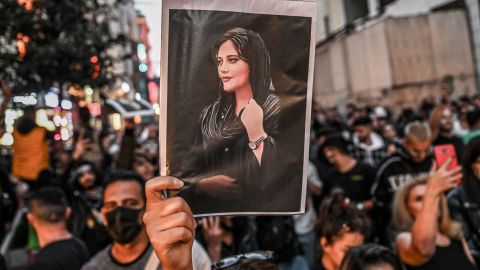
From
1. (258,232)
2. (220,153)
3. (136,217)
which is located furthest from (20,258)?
(220,153)

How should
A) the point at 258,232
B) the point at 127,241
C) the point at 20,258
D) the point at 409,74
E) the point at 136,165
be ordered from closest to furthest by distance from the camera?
the point at 127,241
the point at 20,258
the point at 258,232
the point at 136,165
the point at 409,74

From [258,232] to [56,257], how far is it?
2.23 m

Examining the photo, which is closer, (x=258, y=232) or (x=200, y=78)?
(x=200, y=78)

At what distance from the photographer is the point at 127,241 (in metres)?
3.64

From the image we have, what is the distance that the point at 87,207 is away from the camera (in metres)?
6.00

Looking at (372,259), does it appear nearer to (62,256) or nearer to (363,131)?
(62,256)

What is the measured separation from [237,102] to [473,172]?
9.33ft

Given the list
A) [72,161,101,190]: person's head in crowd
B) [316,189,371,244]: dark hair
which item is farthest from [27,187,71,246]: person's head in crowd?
[72,161,101,190]: person's head in crowd

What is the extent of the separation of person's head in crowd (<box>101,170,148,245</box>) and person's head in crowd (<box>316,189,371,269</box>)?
108 centimetres

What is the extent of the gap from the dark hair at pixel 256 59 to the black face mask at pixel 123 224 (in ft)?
5.89

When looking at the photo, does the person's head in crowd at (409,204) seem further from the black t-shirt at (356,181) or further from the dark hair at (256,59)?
the dark hair at (256,59)

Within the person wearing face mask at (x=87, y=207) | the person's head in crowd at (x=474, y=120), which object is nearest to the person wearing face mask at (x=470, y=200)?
the person wearing face mask at (x=87, y=207)

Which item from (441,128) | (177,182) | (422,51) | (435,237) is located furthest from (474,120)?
(422,51)

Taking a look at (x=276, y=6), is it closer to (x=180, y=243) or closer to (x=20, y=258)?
(x=180, y=243)
